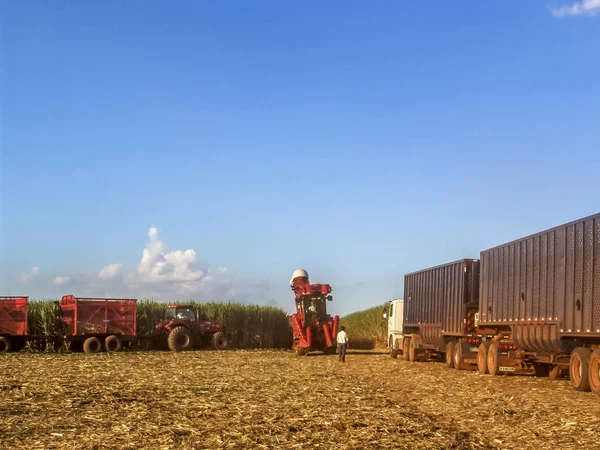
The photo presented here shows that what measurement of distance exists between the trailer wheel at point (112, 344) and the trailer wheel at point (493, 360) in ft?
66.3

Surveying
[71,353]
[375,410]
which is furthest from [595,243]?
[71,353]

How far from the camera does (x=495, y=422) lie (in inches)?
559

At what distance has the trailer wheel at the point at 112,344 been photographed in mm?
38844

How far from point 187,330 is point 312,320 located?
22.6 ft

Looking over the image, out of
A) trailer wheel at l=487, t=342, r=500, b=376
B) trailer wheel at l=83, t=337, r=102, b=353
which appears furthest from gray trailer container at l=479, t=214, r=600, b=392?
trailer wheel at l=83, t=337, r=102, b=353

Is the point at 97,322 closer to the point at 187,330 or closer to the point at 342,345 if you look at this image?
the point at 187,330

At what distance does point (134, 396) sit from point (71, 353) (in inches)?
840

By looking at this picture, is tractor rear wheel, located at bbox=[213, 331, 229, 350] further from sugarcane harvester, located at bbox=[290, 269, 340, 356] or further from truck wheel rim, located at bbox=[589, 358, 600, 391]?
truck wheel rim, located at bbox=[589, 358, 600, 391]

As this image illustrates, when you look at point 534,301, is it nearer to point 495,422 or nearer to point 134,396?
point 495,422

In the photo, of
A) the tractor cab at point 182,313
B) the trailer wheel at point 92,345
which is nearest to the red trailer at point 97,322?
the trailer wheel at point 92,345

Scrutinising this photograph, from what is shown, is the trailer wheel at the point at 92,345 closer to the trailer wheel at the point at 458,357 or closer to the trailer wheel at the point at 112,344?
the trailer wheel at the point at 112,344

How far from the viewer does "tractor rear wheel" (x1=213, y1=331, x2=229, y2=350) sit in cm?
4297

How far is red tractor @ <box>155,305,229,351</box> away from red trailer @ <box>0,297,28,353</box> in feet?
23.8

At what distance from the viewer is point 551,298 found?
2075cm
